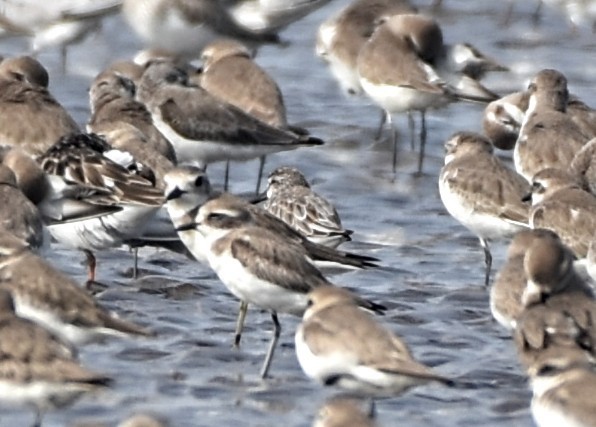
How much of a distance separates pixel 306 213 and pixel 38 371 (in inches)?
133

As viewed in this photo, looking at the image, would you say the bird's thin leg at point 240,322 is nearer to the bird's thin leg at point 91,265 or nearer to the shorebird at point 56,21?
the bird's thin leg at point 91,265

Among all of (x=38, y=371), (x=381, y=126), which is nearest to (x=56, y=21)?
(x=381, y=126)

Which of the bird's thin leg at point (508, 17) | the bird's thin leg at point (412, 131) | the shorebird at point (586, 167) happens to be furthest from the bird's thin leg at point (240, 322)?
the bird's thin leg at point (508, 17)

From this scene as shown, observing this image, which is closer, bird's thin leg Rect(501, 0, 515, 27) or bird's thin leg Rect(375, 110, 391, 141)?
bird's thin leg Rect(375, 110, 391, 141)

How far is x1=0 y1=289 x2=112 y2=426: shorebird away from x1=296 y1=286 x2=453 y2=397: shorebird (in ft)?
3.28

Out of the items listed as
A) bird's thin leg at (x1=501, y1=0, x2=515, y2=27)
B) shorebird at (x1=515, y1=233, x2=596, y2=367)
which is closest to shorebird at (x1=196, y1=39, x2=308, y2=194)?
shorebird at (x1=515, y1=233, x2=596, y2=367)

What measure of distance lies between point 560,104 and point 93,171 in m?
3.52

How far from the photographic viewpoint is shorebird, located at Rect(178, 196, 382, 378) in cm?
872

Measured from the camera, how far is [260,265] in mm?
8727

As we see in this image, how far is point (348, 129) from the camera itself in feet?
48.4

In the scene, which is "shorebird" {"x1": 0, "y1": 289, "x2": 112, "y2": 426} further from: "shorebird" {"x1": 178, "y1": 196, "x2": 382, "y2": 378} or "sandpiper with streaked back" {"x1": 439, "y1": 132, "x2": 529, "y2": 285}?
"sandpiper with streaked back" {"x1": 439, "y1": 132, "x2": 529, "y2": 285}

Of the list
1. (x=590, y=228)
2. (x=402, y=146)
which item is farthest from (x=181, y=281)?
(x=402, y=146)

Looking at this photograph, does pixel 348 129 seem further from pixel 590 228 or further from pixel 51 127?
pixel 590 228

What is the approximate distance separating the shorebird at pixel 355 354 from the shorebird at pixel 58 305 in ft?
2.28
